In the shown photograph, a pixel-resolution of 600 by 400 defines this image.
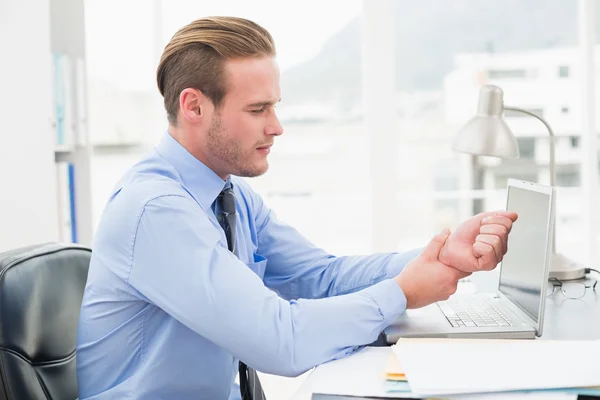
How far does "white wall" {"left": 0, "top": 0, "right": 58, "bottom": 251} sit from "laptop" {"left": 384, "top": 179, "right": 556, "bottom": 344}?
4.26 feet

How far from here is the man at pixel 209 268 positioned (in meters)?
1.13

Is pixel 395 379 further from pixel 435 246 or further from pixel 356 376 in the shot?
pixel 435 246

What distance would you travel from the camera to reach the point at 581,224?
3389 mm

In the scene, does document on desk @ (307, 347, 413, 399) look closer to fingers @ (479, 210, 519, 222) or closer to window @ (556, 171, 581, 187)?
fingers @ (479, 210, 519, 222)

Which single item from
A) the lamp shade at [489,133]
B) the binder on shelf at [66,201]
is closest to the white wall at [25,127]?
the binder on shelf at [66,201]

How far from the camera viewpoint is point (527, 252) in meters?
1.39

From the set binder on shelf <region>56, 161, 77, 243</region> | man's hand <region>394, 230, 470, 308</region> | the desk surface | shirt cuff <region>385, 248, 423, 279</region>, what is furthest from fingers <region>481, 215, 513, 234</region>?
binder on shelf <region>56, 161, 77, 243</region>

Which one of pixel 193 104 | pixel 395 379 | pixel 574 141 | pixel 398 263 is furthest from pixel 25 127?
pixel 574 141

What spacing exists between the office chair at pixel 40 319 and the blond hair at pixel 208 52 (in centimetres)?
36

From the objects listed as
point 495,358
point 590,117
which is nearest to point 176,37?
point 495,358

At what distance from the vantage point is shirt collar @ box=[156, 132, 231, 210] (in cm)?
137

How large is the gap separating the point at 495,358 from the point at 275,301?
35cm

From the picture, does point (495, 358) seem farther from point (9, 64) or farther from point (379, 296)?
point (9, 64)

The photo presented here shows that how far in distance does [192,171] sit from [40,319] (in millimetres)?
389
